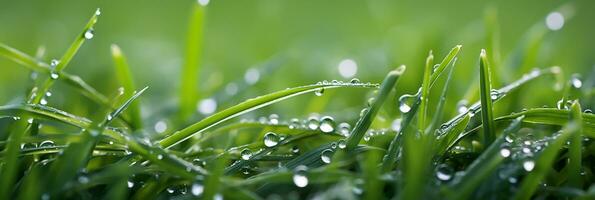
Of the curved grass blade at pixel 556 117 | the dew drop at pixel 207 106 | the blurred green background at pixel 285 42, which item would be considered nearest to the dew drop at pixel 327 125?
the curved grass blade at pixel 556 117

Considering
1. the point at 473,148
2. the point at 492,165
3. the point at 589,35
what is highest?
the point at 589,35

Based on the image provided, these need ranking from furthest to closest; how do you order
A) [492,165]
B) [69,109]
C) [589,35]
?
[589,35] < [69,109] < [492,165]

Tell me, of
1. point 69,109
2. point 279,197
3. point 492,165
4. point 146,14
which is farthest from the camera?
point 146,14

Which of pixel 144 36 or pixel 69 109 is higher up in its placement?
pixel 144 36

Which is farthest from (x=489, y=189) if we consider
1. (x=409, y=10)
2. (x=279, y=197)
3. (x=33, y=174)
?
(x=409, y=10)

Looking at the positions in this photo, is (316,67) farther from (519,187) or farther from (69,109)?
(519,187)

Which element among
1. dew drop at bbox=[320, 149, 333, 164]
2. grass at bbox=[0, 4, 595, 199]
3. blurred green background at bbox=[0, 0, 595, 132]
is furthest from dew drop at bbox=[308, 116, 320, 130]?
blurred green background at bbox=[0, 0, 595, 132]

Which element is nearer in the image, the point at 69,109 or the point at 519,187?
the point at 519,187

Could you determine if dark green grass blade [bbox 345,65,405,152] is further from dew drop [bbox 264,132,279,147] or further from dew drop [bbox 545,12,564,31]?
dew drop [bbox 545,12,564,31]
